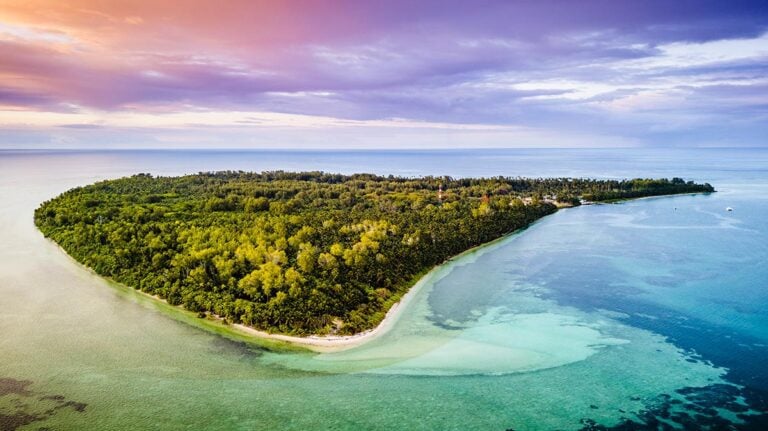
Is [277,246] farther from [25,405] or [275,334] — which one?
[25,405]

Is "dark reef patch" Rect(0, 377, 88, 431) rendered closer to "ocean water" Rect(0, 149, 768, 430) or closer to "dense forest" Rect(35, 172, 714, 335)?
"ocean water" Rect(0, 149, 768, 430)

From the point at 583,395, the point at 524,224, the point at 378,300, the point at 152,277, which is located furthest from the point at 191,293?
the point at 524,224

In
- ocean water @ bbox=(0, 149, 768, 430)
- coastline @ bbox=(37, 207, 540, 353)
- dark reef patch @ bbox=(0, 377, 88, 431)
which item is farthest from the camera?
coastline @ bbox=(37, 207, 540, 353)

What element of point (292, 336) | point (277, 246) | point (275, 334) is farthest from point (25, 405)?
point (277, 246)

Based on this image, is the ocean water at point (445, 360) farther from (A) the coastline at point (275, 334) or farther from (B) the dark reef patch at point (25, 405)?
(A) the coastline at point (275, 334)

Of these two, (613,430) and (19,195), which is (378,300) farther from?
(19,195)

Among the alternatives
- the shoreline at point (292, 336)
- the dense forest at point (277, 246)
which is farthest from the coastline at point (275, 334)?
the dense forest at point (277, 246)

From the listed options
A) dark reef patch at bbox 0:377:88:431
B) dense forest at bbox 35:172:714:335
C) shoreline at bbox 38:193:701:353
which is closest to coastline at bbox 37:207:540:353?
shoreline at bbox 38:193:701:353
